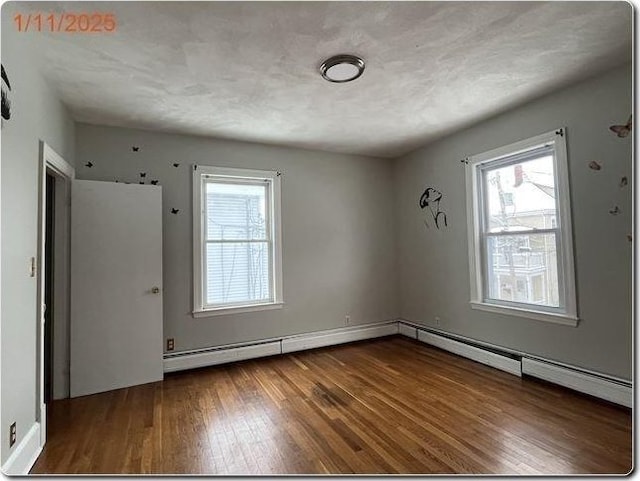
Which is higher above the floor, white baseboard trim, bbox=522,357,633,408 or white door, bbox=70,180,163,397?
white door, bbox=70,180,163,397

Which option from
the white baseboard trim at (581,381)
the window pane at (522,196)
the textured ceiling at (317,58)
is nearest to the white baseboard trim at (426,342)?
the white baseboard trim at (581,381)

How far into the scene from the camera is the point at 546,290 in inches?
119

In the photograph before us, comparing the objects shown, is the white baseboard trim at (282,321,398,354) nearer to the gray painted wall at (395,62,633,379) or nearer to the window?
the window

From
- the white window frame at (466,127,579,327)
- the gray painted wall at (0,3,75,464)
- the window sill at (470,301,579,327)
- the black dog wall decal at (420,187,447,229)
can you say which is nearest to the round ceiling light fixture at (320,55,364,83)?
the gray painted wall at (0,3,75,464)

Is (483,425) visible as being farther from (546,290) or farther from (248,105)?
(248,105)

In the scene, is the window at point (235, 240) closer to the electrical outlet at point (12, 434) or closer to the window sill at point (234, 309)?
the window sill at point (234, 309)

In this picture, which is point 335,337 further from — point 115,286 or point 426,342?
point 115,286

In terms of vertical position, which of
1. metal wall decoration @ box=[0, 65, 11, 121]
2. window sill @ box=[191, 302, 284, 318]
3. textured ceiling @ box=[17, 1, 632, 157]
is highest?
textured ceiling @ box=[17, 1, 632, 157]

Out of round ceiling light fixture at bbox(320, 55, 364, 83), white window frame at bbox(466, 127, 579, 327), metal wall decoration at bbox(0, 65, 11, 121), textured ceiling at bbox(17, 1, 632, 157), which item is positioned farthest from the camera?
white window frame at bbox(466, 127, 579, 327)

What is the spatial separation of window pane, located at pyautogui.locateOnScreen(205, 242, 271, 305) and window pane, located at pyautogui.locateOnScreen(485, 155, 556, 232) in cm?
258

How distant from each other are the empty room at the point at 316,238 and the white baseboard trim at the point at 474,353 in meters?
0.03

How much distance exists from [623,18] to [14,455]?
4190 millimetres

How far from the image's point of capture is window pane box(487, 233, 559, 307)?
118 inches

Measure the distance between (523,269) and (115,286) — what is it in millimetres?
3875
